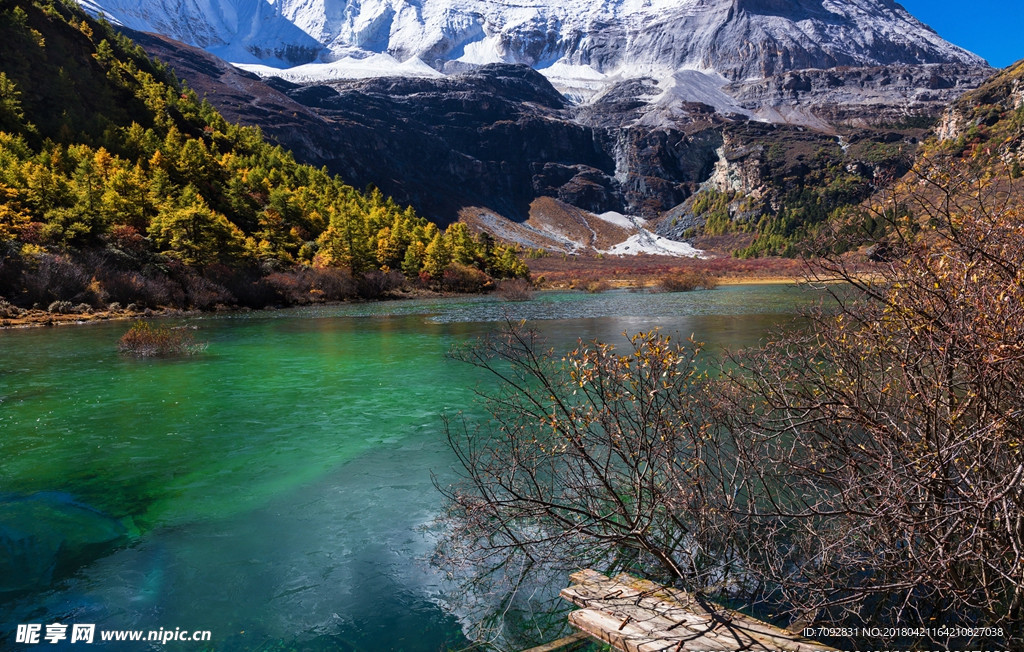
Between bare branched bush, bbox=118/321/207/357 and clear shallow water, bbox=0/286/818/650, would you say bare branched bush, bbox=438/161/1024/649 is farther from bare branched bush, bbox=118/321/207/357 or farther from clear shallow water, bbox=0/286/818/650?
bare branched bush, bbox=118/321/207/357

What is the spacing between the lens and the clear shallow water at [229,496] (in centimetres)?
698

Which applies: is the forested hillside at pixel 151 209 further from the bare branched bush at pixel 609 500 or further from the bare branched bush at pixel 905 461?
the bare branched bush at pixel 905 461

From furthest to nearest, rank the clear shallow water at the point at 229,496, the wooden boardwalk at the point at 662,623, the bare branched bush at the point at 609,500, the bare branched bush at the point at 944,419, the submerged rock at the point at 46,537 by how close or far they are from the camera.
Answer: the submerged rock at the point at 46,537
the clear shallow water at the point at 229,496
the bare branched bush at the point at 609,500
the wooden boardwalk at the point at 662,623
the bare branched bush at the point at 944,419

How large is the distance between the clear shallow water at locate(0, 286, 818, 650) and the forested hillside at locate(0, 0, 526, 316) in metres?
26.2

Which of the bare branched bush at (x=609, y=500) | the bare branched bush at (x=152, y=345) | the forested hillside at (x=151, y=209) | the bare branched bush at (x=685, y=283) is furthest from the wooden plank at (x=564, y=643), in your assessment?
the bare branched bush at (x=685, y=283)

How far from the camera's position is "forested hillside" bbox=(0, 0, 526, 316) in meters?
45.6

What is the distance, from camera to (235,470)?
11.9 metres

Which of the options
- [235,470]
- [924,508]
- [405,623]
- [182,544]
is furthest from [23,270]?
[924,508]

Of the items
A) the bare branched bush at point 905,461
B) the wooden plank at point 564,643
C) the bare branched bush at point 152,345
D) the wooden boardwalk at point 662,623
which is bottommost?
the bare branched bush at point 152,345

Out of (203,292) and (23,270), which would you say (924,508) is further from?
(203,292)

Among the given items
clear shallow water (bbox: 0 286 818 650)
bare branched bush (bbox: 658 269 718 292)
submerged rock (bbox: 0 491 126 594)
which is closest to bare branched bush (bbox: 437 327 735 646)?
clear shallow water (bbox: 0 286 818 650)

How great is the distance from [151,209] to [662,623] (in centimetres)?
6610

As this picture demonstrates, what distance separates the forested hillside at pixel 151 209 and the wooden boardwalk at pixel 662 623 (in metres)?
45.2

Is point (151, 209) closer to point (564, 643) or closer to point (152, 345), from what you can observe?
point (152, 345)
